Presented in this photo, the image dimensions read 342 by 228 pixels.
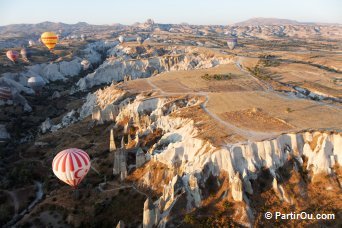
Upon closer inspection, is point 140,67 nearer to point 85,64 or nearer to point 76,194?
point 85,64

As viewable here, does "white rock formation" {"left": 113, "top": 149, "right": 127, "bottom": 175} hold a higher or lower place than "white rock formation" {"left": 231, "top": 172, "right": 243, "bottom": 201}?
lower

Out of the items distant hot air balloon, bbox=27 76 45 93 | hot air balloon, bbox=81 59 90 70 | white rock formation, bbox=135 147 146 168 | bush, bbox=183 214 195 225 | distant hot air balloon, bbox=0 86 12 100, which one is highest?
white rock formation, bbox=135 147 146 168

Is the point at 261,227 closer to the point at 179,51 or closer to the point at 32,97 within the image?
the point at 32,97

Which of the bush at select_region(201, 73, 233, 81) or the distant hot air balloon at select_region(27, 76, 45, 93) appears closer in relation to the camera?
the bush at select_region(201, 73, 233, 81)

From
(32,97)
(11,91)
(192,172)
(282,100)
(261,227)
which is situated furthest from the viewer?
(32,97)

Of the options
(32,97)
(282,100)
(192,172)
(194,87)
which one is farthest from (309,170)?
(32,97)

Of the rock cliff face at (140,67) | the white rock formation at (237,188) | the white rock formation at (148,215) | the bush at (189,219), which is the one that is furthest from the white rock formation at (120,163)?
the rock cliff face at (140,67)

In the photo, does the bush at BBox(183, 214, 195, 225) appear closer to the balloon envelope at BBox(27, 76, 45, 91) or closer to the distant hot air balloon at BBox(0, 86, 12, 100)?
the distant hot air balloon at BBox(0, 86, 12, 100)

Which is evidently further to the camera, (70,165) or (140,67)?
(140,67)

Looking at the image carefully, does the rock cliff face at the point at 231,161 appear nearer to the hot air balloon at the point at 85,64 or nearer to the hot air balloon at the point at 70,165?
the hot air balloon at the point at 70,165

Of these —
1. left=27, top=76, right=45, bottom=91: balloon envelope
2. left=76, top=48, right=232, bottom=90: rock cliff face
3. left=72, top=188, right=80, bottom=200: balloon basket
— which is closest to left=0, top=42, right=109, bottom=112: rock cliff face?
left=27, top=76, right=45, bottom=91: balloon envelope

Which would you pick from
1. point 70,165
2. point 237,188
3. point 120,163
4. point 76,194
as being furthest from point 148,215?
point 120,163
